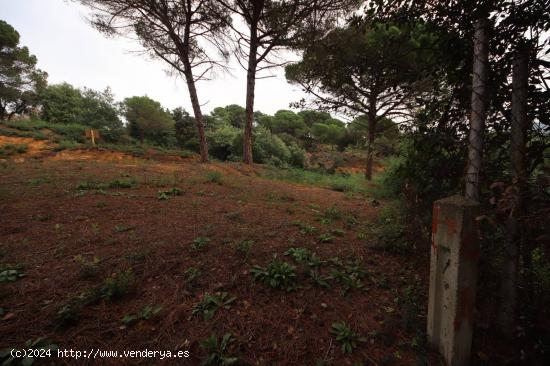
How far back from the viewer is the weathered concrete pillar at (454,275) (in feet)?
4.37

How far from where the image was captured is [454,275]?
1.36 metres

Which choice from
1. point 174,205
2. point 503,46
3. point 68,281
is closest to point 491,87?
point 503,46

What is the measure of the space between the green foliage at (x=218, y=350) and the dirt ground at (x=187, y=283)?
37 mm

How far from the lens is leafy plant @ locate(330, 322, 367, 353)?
1.62m

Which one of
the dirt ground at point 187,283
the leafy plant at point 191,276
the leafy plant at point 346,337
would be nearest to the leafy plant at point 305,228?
the dirt ground at point 187,283

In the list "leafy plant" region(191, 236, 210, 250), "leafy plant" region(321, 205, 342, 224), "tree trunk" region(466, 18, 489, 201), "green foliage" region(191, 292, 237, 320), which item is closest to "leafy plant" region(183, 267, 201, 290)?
"green foliage" region(191, 292, 237, 320)

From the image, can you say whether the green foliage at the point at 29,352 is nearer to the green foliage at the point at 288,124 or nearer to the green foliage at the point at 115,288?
the green foliage at the point at 115,288

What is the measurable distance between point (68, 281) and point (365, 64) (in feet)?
37.3

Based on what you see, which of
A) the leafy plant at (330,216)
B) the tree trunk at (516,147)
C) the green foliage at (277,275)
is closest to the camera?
the tree trunk at (516,147)

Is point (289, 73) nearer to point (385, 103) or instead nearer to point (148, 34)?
point (385, 103)

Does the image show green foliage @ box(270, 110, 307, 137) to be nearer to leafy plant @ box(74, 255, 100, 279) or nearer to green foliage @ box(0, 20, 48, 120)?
green foliage @ box(0, 20, 48, 120)

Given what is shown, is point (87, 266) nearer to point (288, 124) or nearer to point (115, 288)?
point (115, 288)

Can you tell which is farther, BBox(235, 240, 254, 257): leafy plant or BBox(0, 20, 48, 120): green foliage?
BBox(0, 20, 48, 120): green foliage

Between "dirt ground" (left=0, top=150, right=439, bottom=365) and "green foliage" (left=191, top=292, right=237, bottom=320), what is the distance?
3cm
